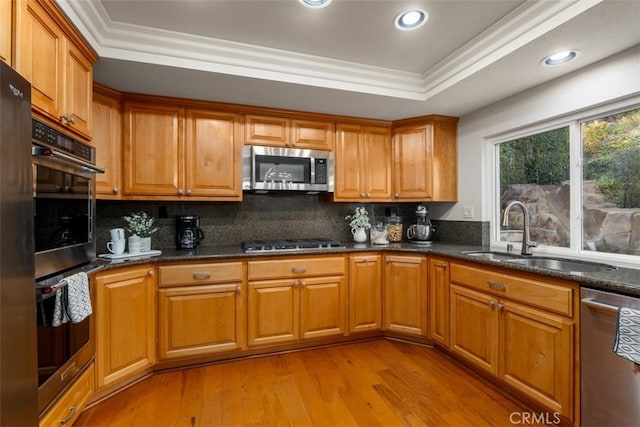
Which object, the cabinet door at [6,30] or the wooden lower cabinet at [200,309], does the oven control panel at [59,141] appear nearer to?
the cabinet door at [6,30]

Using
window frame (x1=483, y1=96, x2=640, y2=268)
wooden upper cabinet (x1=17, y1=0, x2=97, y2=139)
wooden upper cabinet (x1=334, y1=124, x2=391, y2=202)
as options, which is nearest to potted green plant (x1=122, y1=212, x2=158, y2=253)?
wooden upper cabinet (x1=17, y1=0, x2=97, y2=139)

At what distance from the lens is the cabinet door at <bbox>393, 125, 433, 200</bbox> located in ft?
9.95

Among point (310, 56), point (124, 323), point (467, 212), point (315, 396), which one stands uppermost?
point (310, 56)

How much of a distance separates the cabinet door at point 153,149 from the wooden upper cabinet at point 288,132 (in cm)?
59

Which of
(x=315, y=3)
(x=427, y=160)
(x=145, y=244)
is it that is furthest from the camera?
(x=427, y=160)

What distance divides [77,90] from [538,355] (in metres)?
3.00

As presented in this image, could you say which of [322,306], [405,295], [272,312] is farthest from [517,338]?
[272,312]

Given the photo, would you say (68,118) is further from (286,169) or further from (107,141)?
(286,169)

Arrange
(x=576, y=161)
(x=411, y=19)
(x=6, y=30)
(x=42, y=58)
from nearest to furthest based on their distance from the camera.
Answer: (x=6, y=30), (x=42, y=58), (x=411, y=19), (x=576, y=161)

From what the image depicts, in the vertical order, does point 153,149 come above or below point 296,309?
→ above

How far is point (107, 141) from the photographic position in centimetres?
231

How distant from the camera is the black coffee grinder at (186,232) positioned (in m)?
2.65

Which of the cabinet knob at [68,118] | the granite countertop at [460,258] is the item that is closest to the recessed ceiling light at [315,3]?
the cabinet knob at [68,118]

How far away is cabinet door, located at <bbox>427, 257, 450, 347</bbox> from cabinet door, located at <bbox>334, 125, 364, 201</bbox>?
1002 millimetres
